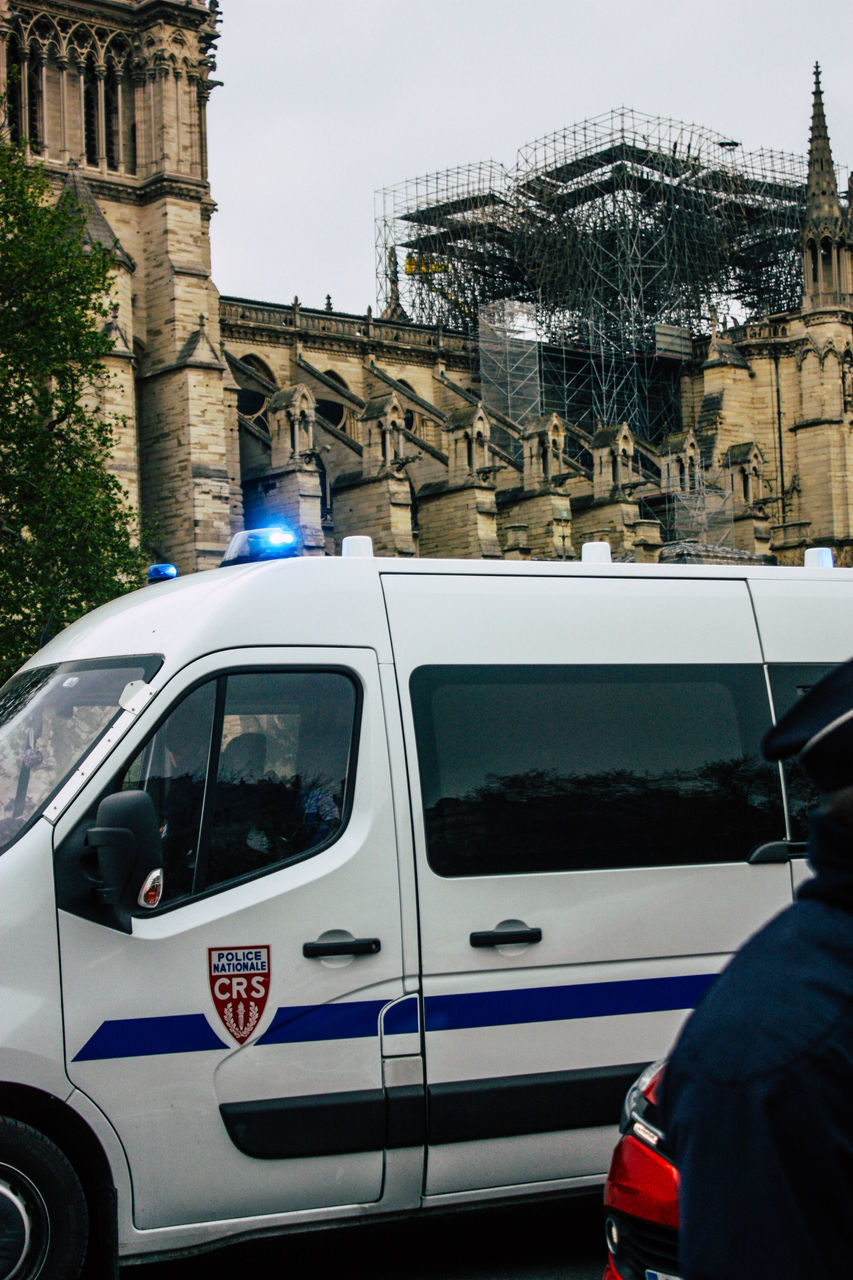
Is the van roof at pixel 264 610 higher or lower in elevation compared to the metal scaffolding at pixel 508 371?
lower

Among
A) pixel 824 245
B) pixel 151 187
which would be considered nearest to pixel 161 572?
pixel 151 187

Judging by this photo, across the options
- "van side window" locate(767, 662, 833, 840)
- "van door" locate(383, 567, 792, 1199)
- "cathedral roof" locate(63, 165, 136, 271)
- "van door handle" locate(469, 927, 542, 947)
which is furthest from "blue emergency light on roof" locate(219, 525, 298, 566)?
"cathedral roof" locate(63, 165, 136, 271)

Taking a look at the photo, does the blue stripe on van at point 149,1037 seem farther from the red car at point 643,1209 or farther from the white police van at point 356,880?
the red car at point 643,1209

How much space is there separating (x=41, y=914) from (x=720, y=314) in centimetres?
5982

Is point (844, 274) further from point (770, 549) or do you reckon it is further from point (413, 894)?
point (413, 894)

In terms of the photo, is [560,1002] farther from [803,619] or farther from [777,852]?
[803,619]

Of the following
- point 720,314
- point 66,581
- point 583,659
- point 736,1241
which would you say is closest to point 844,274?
point 720,314

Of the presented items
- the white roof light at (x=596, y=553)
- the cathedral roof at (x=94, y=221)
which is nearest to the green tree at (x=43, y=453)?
the cathedral roof at (x=94, y=221)

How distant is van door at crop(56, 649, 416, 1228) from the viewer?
4633mm

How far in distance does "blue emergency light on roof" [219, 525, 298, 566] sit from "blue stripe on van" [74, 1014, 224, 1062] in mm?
1967

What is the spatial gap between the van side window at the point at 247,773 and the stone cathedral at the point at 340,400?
20.6m

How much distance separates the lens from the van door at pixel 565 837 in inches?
199

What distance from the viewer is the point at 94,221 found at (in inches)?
1331

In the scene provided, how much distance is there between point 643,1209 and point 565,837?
2074 mm
